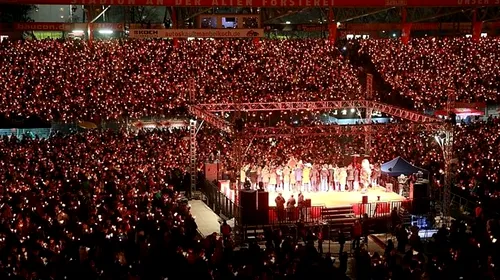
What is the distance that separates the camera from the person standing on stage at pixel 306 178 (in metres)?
26.2

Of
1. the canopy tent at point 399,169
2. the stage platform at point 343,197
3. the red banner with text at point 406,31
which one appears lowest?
the stage platform at point 343,197

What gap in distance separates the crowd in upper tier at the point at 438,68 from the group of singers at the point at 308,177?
415 inches

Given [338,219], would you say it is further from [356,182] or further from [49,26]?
[49,26]

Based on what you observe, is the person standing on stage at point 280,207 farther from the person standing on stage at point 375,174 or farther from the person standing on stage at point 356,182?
the person standing on stage at point 375,174

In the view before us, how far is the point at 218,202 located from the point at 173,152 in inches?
166

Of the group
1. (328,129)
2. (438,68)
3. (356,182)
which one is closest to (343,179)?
(356,182)

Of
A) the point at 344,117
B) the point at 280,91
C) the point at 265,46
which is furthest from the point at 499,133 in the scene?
the point at 265,46

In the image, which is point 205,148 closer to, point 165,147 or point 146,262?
point 165,147

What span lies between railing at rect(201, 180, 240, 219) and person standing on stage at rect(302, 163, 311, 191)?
10.00ft

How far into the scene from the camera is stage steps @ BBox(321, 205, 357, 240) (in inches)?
881

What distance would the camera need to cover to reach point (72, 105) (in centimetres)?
3275

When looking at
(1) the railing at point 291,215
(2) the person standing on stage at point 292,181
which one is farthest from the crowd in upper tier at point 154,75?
(1) the railing at point 291,215

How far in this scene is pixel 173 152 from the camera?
93.0 feet

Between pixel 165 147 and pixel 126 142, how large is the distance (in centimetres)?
143
